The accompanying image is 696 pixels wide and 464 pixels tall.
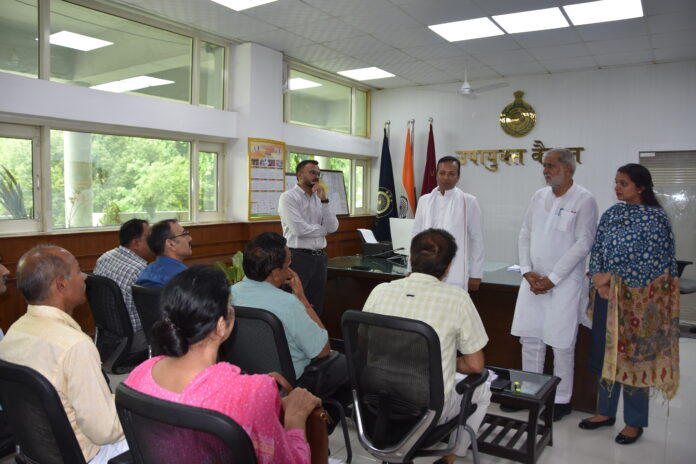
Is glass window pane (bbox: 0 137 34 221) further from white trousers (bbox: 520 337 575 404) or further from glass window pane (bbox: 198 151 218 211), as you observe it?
white trousers (bbox: 520 337 575 404)

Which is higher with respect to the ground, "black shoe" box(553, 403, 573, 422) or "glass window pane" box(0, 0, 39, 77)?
"glass window pane" box(0, 0, 39, 77)

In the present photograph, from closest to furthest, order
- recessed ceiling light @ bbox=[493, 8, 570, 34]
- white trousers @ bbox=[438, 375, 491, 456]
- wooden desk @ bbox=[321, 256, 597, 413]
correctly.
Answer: white trousers @ bbox=[438, 375, 491, 456]
wooden desk @ bbox=[321, 256, 597, 413]
recessed ceiling light @ bbox=[493, 8, 570, 34]

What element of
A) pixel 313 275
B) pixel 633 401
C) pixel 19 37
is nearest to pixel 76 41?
pixel 19 37

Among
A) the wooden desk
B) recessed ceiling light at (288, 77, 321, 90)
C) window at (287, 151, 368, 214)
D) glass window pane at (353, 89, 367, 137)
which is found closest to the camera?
the wooden desk

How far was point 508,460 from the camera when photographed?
256 centimetres

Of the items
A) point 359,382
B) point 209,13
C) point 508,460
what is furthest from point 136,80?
point 508,460

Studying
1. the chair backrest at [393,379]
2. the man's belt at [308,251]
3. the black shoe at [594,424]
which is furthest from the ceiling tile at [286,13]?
the black shoe at [594,424]

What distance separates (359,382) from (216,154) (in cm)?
459

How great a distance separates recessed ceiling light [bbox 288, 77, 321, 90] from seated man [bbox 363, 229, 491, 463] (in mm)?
5343

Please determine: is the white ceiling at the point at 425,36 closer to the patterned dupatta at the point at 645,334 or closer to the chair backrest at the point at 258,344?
the patterned dupatta at the point at 645,334

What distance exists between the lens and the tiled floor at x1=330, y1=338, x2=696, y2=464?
2582mm

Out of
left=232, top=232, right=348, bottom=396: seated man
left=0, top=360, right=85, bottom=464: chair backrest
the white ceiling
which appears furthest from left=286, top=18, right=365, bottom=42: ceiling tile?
left=0, top=360, right=85, bottom=464: chair backrest

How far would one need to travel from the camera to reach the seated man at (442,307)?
6.19 ft

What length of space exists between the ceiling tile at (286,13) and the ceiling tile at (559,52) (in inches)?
102
